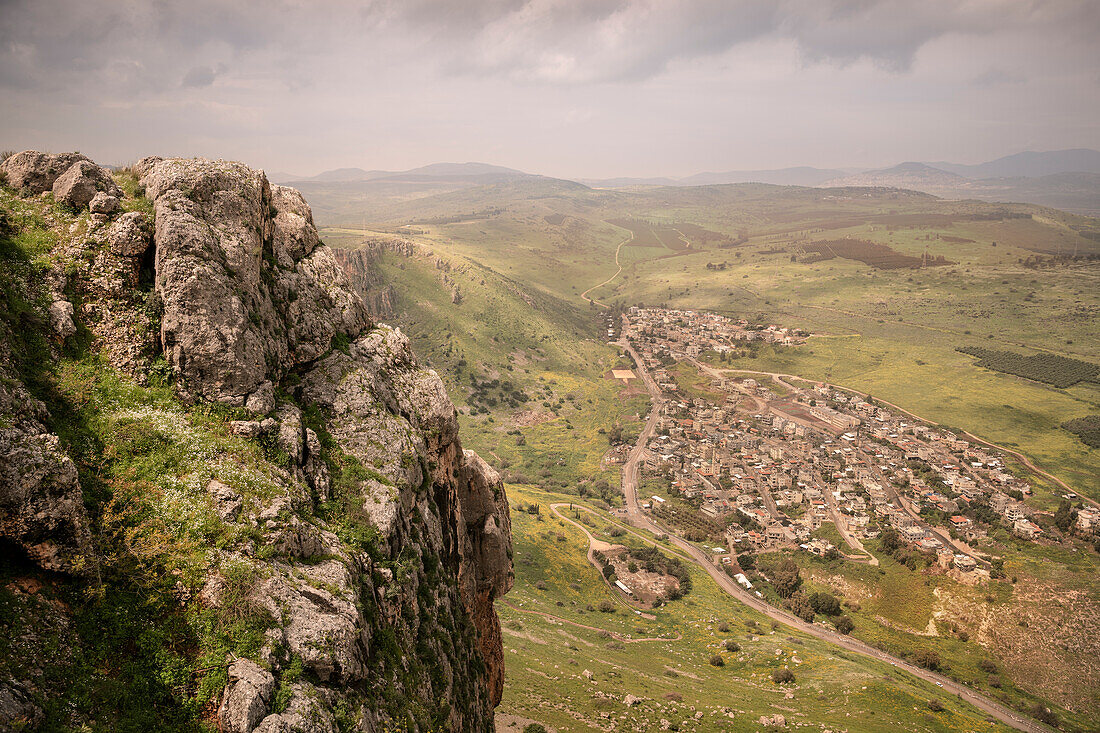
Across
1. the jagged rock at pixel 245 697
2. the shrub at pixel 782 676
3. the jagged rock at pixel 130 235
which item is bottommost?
the shrub at pixel 782 676

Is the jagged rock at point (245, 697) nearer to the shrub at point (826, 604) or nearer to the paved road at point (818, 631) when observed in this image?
the paved road at point (818, 631)

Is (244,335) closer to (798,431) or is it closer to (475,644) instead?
(475,644)

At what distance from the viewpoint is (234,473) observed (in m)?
16.4

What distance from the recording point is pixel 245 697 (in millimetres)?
12703

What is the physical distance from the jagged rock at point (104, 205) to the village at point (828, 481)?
381 ft

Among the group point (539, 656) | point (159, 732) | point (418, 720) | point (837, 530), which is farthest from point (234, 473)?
point (837, 530)

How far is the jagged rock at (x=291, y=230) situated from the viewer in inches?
948

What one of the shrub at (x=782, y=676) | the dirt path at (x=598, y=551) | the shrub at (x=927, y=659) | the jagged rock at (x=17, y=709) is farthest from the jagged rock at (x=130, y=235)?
the shrub at (x=927, y=659)

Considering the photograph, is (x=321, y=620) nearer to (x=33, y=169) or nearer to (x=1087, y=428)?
(x=33, y=169)

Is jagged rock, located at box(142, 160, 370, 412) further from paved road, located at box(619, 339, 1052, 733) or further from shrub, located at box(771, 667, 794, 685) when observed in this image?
paved road, located at box(619, 339, 1052, 733)

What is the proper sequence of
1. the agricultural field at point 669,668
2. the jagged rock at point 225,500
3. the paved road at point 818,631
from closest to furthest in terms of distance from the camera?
the jagged rock at point 225,500
the agricultural field at point 669,668
the paved road at point 818,631

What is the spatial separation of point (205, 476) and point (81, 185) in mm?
12745

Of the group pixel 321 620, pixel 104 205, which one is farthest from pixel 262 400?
pixel 104 205

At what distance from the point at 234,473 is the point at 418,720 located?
37.5 ft
